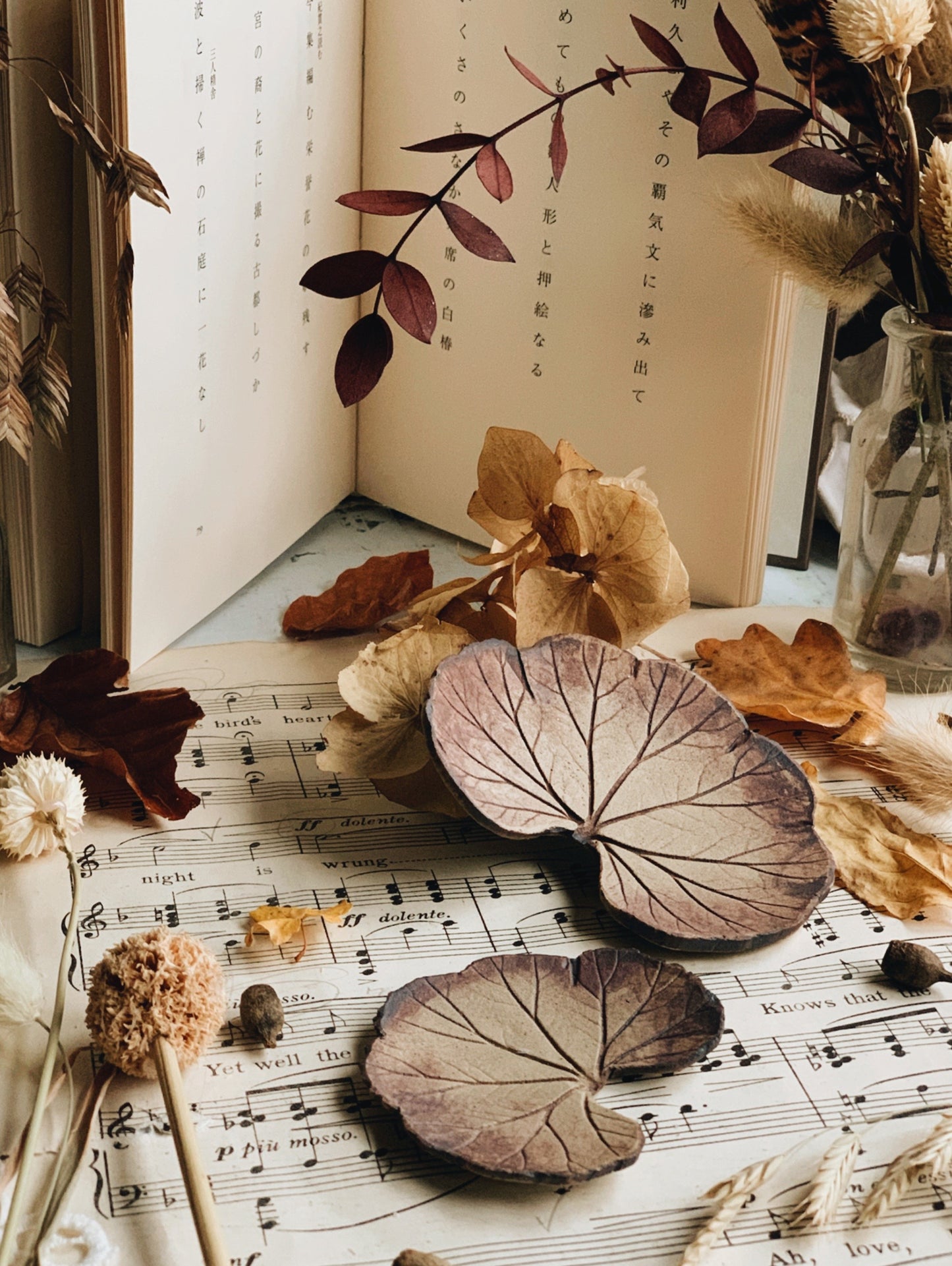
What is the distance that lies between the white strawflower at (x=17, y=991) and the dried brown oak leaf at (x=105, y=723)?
13cm

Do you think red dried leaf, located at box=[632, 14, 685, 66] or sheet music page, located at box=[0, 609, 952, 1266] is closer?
sheet music page, located at box=[0, 609, 952, 1266]

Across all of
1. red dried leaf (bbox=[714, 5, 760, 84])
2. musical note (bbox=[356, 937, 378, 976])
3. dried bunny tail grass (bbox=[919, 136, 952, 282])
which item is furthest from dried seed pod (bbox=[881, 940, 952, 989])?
red dried leaf (bbox=[714, 5, 760, 84])

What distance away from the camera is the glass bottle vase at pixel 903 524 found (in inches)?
28.7

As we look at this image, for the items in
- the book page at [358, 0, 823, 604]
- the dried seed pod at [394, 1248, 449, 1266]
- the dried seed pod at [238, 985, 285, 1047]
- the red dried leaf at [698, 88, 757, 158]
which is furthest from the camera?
the book page at [358, 0, 823, 604]

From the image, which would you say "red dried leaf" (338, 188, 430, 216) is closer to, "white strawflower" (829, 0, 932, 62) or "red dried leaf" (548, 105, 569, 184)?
"red dried leaf" (548, 105, 569, 184)

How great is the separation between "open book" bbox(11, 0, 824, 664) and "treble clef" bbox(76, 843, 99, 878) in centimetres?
16

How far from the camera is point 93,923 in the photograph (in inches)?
22.7

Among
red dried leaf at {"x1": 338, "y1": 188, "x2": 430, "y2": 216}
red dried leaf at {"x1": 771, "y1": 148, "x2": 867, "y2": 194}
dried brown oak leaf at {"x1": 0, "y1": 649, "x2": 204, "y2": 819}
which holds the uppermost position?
red dried leaf at {"x1": 771, "y1": 148, "x2": 867, "y2": 194}

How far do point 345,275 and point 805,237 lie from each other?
256mm

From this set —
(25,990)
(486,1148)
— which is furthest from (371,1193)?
(25,990)

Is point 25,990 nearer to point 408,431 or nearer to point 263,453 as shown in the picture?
point 263,453

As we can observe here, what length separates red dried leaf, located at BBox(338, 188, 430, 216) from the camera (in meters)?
0.68

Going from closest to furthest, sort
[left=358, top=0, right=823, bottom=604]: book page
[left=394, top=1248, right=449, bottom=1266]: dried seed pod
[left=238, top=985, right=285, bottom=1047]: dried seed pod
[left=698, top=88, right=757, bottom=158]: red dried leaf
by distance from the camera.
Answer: [left=394, top=1248, right=449, bottom=1266]: dried seed pod < [left=238, top=985, right=285, bottom=1047]: dried seed pod < [left=698, top=88, right=757, bottom=158]: red dried leaf < [left=358, top=0, right=823, bottom=604]: book page

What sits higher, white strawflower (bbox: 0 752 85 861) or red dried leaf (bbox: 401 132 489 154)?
red dried leaf (bbox: 401 132 489 154)
